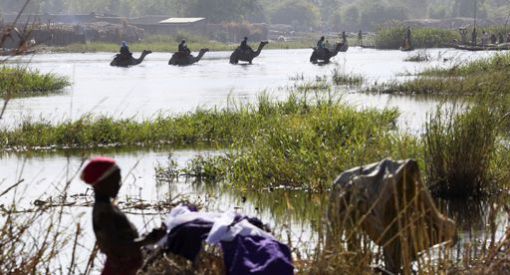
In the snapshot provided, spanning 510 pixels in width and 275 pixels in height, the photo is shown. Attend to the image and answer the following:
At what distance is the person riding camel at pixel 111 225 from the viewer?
611cm

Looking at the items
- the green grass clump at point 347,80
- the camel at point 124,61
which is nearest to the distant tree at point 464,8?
the camel at point 124,61

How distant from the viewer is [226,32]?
4114 inches

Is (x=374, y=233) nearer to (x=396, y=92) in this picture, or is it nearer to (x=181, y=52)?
(x=396, y=92)

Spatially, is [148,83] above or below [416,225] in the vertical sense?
below

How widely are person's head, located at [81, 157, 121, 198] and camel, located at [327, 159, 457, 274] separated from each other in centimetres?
144

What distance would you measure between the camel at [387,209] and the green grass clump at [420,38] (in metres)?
63.4

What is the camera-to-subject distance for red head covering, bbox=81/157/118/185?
20.0 ft

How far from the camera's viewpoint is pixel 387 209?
727 centimetres

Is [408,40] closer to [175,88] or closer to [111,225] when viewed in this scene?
[175,88]

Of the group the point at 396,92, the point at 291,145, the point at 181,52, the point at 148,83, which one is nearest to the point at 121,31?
the point at 181,52

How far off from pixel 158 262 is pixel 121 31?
84676mm

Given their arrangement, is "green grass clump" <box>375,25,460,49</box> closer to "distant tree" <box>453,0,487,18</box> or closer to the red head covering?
"distant tree" <box>453,0,487,18</box>

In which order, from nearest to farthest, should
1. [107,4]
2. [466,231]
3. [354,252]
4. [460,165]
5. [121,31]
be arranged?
[354,252], [466,231], [460,165], [121,31], [107,4]

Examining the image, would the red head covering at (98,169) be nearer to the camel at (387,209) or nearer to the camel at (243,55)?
the camel at (387,209)
